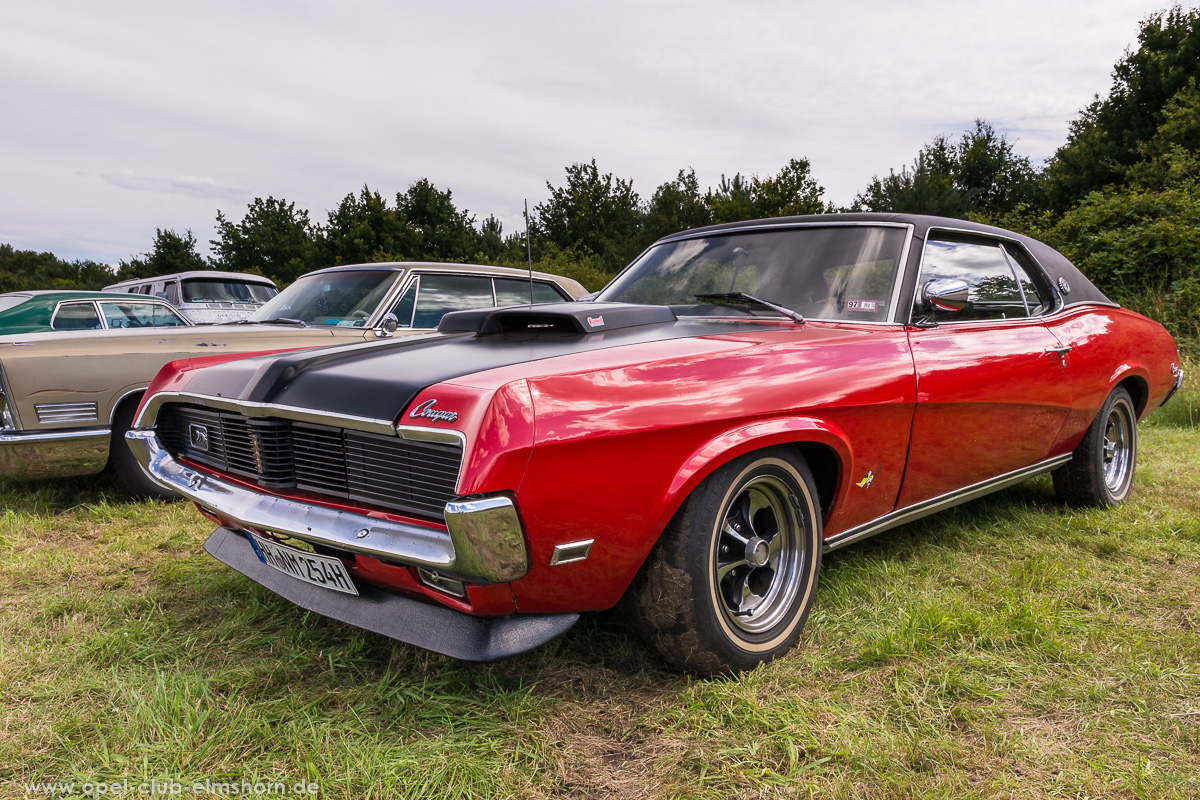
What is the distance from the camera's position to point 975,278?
3312 millimetres

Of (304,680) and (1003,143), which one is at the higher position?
(1003,143)

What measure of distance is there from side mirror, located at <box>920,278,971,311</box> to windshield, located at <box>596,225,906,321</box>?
0.51 feet

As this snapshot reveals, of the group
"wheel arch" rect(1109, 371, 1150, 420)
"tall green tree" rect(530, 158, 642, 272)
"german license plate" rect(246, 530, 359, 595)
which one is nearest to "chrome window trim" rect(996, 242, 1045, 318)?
"wheel arch" rect(1109, 371, 1150, 420)

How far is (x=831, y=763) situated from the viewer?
1793 mm

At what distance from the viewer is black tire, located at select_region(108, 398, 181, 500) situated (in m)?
4.15

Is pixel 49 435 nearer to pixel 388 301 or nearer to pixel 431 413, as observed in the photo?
pixel 388 301

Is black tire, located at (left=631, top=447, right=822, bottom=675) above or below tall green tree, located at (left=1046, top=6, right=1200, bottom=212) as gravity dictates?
below

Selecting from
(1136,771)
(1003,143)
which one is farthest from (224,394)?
(1003,143)

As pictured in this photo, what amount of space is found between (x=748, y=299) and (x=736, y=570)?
1144mm

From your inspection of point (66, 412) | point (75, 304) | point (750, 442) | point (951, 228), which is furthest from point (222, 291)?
point (750, 442)

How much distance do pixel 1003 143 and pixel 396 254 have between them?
25.8 metres

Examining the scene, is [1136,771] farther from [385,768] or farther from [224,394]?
[224,394]

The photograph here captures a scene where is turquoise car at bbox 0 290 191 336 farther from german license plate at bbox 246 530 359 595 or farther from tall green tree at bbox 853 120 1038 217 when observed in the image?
tall green tree at bbox 853 120 1038 217
